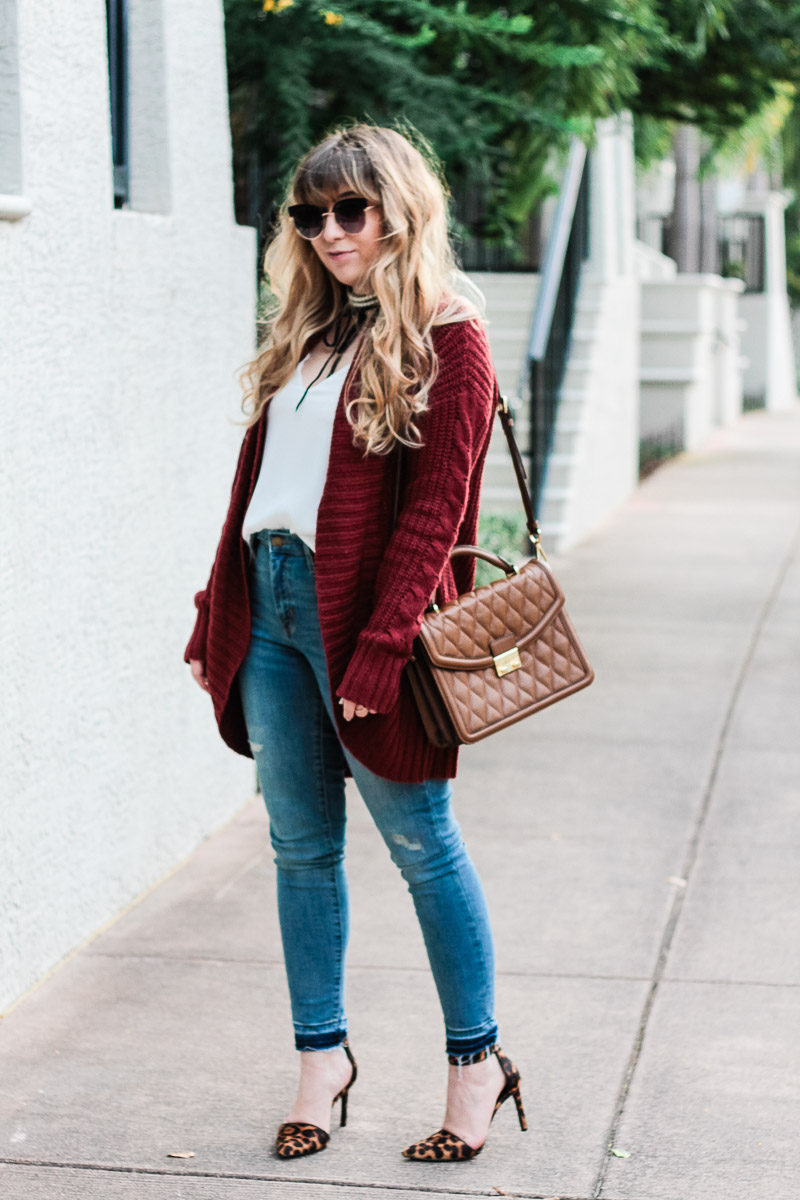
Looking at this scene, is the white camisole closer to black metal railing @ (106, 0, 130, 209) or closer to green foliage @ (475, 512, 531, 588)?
black metal railing @ (106, 0, 130, 209)

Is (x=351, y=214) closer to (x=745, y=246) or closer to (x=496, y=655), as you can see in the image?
(x=496, y=655)

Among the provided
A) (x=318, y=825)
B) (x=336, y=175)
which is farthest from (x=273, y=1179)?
(x=336, y=175)

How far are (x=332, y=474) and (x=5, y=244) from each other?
1.26m

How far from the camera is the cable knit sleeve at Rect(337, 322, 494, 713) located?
9.10ft

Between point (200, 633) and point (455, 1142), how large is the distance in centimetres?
109

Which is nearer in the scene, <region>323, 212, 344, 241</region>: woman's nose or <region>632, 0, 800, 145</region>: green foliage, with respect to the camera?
<region>323, 212, 344, 241</region>: woman's nose

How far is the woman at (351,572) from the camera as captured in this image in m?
2.82

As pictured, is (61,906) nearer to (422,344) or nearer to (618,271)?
(422,344)

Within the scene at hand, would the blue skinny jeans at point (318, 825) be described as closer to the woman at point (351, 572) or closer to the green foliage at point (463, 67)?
the woman at point (351, 572)

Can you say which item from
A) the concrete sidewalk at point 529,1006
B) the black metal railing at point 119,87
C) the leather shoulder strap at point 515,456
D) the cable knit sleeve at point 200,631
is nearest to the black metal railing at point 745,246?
the concrete sidewalk at point 529,1006

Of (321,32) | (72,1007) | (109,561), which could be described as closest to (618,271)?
(321,32)

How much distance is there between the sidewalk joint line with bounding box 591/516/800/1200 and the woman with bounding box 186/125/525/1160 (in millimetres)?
242

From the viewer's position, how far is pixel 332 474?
2840mm

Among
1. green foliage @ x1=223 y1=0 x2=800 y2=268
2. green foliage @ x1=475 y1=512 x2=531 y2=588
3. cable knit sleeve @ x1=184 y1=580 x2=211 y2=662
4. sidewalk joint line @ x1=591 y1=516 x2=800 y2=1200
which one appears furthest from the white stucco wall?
green foliage @ x1=475 y1=512 x2=531 y2=588
